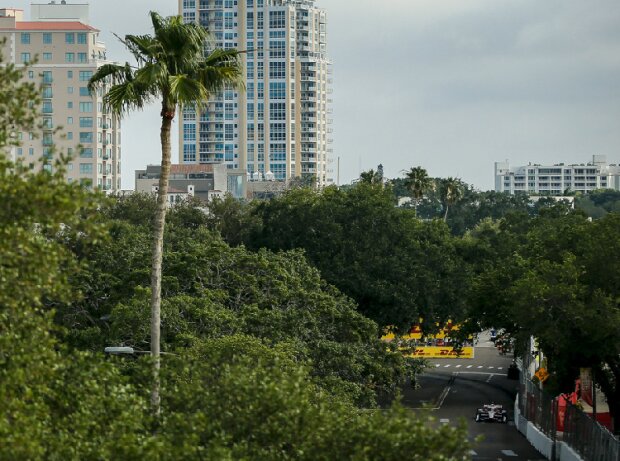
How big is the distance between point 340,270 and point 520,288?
26454mm

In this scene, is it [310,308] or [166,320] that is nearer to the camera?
[166,320]

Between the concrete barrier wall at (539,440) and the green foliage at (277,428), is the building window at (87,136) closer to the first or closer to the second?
the concrete barrier wall at (539,440)

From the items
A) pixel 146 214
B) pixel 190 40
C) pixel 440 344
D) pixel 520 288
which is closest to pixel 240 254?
pixel 520 288

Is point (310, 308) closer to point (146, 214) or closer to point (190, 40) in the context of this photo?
point (190, 40)

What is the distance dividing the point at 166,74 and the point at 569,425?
117 feet

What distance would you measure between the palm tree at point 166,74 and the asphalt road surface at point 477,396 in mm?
21606

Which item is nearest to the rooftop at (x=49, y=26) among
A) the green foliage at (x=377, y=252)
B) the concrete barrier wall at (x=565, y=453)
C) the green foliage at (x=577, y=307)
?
the green foliage at (x=377, y=252)

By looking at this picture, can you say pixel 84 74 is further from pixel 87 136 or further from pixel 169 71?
pixel 169 71

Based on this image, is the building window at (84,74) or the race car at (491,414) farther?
the building window at (84,74)

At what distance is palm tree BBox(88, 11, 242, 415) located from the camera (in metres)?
39.7

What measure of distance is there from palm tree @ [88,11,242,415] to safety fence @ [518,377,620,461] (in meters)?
23.2

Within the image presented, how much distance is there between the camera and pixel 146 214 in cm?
13450

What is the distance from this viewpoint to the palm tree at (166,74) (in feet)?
130

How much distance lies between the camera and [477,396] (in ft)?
342
